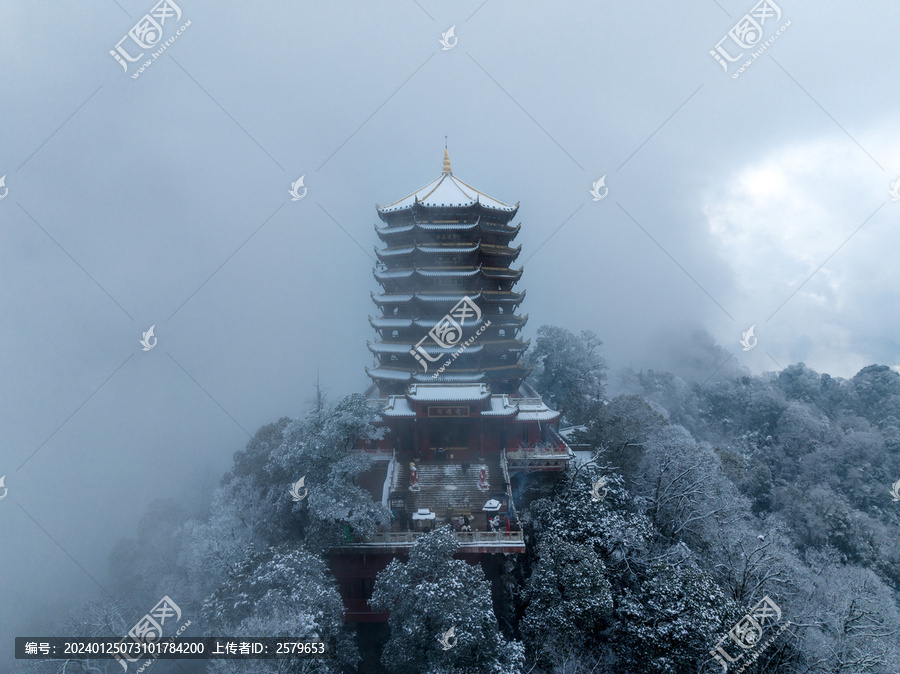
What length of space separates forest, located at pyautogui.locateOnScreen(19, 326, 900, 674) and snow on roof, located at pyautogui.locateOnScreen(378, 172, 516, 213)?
12432 millimetres

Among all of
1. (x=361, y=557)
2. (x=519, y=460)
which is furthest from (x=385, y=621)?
(x=519, y=460)

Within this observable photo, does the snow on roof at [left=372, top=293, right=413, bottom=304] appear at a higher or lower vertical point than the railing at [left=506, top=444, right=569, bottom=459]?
higher

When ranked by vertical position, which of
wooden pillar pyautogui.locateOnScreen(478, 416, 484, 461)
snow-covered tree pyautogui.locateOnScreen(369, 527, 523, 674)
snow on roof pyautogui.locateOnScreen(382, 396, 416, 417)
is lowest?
snow-covered tree pyautogui.locateOnScreen(369, 527, 523, 674)

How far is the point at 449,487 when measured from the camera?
1811 cm

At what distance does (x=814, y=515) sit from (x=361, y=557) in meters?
25.0

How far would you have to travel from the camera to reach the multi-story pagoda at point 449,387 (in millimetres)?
16597

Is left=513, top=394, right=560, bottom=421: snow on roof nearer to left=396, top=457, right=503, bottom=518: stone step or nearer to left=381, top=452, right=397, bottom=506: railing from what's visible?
left=396, top=457, right=503, bottom=518: stone step

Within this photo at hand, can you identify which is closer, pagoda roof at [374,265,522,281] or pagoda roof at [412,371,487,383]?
pagoda roof at [412,371,487,383]

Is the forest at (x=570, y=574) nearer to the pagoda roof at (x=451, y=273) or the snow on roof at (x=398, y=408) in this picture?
the snow on roof at (x=398, y=408)

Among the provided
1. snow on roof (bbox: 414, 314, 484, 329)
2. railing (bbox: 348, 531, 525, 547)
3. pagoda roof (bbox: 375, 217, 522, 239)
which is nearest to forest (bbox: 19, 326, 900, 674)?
railing (bbox: 348, 531, 525, 547)

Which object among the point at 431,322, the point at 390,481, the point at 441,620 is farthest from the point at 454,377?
the point at 441,620

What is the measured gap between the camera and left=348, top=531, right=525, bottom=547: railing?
14.8m

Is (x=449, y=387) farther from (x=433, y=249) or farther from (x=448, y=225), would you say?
(x=448, y=225)

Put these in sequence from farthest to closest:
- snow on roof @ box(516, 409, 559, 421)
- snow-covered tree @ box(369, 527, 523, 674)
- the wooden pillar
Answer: snow on roof @ box(516, 409, 559, 421), the wooden pillar, snow-covered tree @ box(369, 527, 523, 674)
